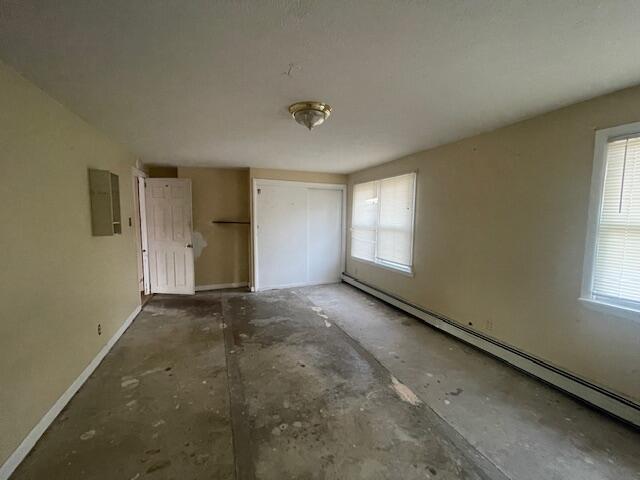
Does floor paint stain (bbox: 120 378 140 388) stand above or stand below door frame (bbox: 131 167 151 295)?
below

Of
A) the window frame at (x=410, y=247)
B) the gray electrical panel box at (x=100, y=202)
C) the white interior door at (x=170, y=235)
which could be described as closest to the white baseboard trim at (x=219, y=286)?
the white interior door at (x=170, y=235)

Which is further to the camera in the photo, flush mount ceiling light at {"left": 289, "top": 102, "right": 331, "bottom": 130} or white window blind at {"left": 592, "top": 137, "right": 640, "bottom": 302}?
flush mount ceiling light at {"left": 289, "top": 102, "right": 331, "bottom": 130}

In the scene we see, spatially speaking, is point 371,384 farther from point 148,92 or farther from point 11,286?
point 148,92

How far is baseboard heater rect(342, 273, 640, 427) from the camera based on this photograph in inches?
74.1

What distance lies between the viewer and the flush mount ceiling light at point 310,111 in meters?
2.10

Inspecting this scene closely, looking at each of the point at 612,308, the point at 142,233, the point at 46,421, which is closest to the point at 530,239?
the point at 612,308

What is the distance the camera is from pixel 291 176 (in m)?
5.14

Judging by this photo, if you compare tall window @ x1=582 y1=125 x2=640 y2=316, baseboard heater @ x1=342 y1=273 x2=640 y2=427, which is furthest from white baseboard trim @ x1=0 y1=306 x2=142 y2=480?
tall window @ x1=582 y1=125 x2=640 y2=316

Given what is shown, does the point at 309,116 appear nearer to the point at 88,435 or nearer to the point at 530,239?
the point at 530,239

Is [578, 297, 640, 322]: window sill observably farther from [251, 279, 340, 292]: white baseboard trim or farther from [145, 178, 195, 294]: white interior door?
[145, 178, 195, 294]: white interior door

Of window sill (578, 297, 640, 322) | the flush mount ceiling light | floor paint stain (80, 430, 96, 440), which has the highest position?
the flush mount ceiling light

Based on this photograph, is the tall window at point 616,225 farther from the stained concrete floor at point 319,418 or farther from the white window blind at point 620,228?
the stained concrete floor at point 319,418

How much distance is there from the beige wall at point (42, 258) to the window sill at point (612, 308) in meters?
3.80

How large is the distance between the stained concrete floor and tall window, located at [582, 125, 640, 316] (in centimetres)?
90
